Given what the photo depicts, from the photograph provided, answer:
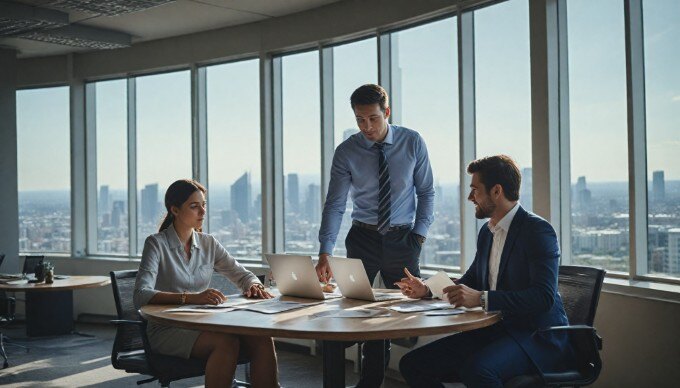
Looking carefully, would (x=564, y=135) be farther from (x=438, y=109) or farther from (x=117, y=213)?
(x=117, y=213)

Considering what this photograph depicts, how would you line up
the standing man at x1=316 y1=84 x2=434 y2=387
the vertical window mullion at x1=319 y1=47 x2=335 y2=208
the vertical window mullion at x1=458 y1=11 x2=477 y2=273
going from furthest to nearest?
the vertical window mullion at x1=319 y1=47 x2=335 y2=208 < the vertical window mullion at x1=458 y1=11 x2=477 y2=273 < the standing man at x1=316 y1=84 x2=434 y2=387

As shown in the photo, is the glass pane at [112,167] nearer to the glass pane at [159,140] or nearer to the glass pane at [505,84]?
the glass pane at [159,140]

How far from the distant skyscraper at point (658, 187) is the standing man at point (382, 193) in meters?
1.28

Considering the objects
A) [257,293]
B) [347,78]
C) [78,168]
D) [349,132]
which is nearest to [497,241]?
[257,293]

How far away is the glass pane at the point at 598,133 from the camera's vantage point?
15.0 feet

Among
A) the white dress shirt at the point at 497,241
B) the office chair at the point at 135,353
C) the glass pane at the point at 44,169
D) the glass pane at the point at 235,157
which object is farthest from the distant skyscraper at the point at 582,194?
the glass pane at the point at 44,169

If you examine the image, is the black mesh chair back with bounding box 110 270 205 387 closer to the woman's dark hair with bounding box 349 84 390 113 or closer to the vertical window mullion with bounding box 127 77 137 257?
the woman's dark hair with bounding box 349 84 390 113

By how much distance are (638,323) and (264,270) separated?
3931mm

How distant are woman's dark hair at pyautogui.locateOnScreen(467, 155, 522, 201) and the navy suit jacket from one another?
9 centimetres

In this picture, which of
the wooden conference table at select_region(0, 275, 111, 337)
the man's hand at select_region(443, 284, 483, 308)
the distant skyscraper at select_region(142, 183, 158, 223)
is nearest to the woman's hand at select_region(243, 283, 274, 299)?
the man's hand at select_region(443, 284, 483, 308)

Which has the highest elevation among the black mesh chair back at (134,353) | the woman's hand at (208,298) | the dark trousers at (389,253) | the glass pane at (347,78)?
the glass pane at (347,78)

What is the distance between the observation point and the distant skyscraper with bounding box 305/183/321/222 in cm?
711

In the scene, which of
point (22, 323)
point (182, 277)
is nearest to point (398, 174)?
point (182, 277)

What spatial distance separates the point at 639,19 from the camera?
4398mm
